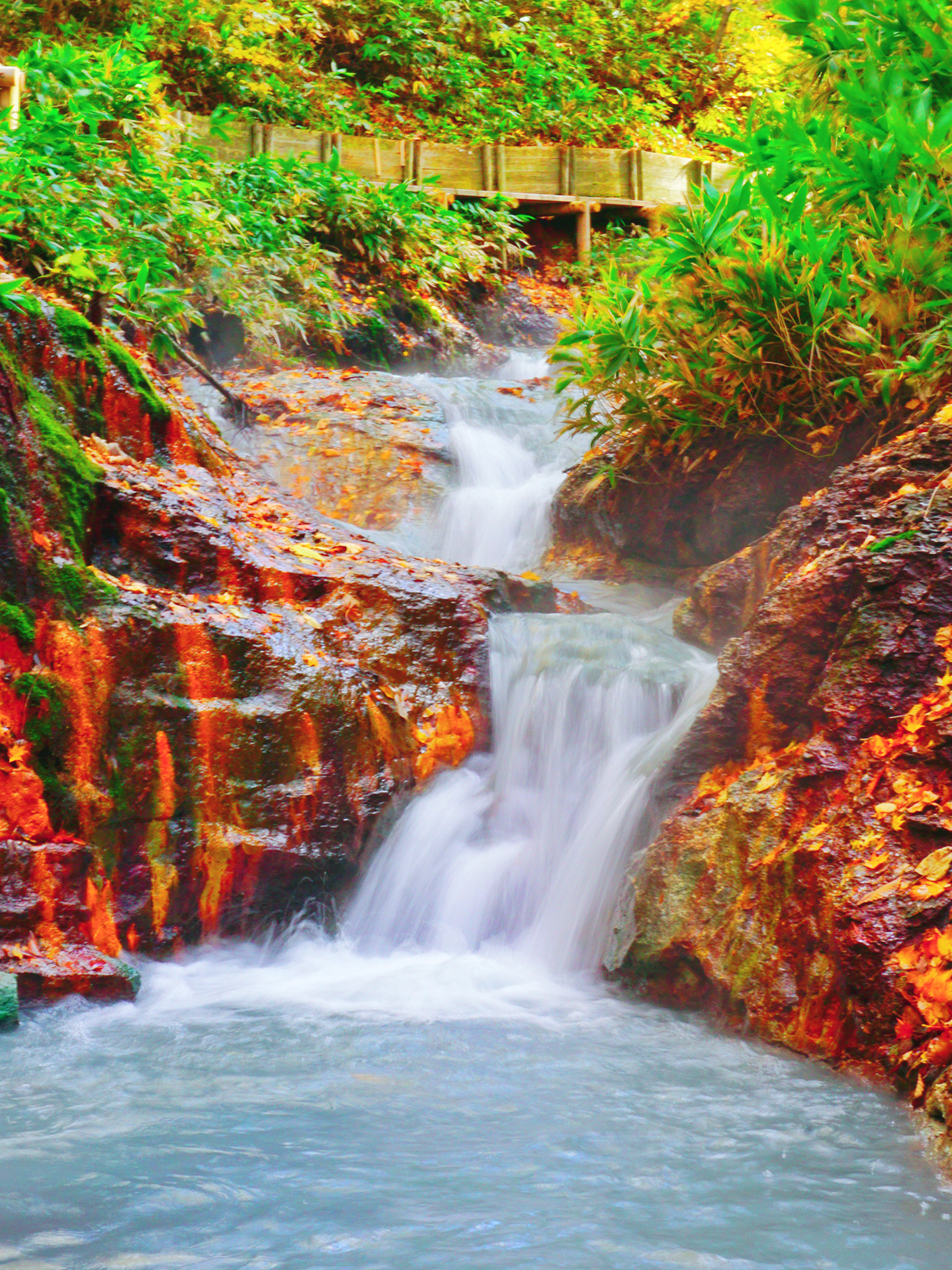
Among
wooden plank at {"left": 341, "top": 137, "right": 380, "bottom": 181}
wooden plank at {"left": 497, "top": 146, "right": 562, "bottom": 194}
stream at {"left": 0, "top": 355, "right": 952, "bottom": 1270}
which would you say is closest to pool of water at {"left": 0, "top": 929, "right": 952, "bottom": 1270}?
stream at {"left": 0, "top": 355, "right": 952, "bottom": 1270}

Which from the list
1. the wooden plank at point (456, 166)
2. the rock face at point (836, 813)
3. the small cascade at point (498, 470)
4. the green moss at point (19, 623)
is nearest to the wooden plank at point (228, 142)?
the wooden plank at point (456, 166)

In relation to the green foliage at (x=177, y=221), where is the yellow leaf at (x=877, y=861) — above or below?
below

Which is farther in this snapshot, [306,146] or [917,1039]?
[306,146]

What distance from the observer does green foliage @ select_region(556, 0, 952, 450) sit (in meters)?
5.04

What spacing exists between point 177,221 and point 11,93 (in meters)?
2.31

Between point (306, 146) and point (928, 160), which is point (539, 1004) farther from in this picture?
point (306, 146)

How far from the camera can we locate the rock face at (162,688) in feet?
13.5

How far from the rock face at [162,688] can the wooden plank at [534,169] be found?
11294 mm

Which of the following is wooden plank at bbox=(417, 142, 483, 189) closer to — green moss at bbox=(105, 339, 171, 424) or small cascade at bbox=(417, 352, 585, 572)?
small cascade at bbox=(417, 352, 585, 572)

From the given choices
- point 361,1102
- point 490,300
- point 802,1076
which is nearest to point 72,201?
point 361,1102

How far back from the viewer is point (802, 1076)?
10.6ft

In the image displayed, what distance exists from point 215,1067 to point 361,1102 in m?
0.58

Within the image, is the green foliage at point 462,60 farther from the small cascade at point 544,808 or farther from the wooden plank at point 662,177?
the small cascade at point 544,808

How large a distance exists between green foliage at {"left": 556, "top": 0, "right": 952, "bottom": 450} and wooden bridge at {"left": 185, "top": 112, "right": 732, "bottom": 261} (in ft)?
28.2
